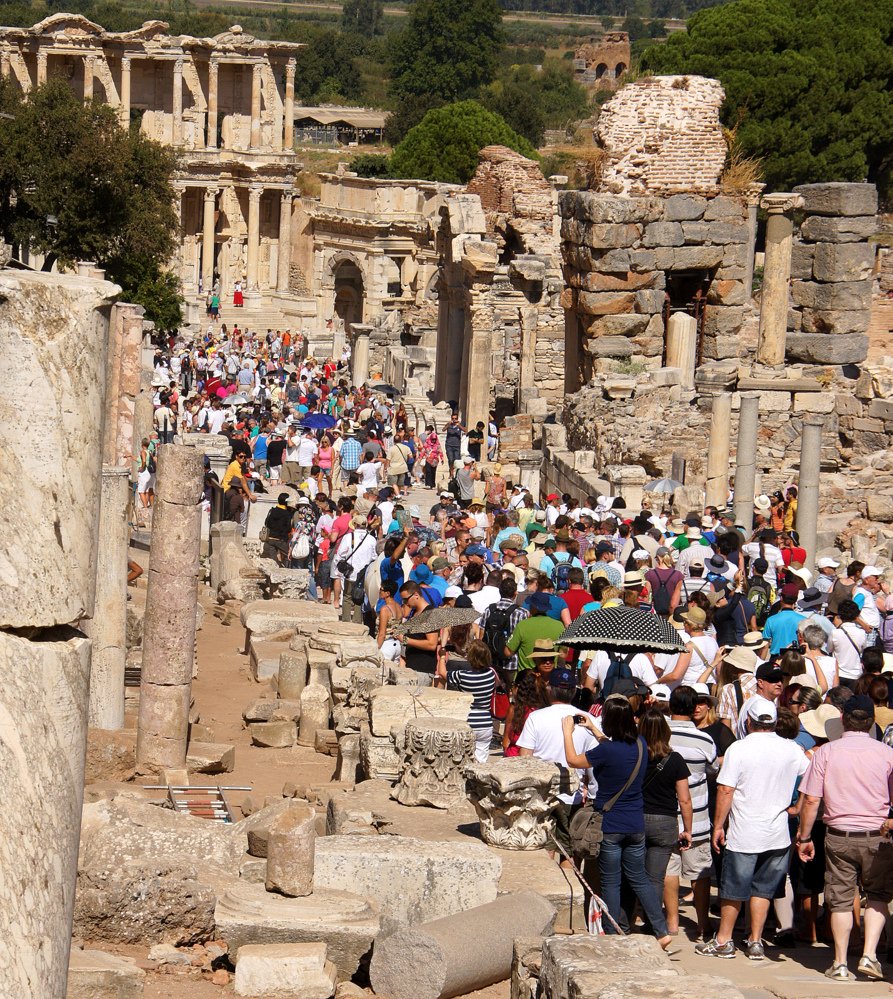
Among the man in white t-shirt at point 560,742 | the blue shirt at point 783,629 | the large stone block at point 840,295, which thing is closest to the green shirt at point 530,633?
the blue shirt at point 783,629

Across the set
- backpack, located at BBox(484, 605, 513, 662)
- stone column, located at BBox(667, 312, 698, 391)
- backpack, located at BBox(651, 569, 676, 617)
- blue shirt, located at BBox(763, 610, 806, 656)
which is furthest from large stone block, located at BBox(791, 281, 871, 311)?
backpack, located at BBox(484, 605, 513, 662)

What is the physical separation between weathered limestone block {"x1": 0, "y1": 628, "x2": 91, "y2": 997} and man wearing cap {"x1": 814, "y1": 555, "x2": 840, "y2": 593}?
30.9 ft

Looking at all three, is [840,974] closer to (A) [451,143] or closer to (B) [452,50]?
(A) [451,143]

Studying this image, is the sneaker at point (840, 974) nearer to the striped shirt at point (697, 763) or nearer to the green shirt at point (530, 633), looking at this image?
the striped shirt at point (697, 763)

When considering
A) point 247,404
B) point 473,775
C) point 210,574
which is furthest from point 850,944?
point 247,404

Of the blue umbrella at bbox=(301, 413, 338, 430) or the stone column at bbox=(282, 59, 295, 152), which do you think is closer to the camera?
the blue umbrella at bbox=(301, 413, 338, 430)

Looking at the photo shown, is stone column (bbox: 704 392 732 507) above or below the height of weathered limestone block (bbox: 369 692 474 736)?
above

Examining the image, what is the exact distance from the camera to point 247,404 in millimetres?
32469

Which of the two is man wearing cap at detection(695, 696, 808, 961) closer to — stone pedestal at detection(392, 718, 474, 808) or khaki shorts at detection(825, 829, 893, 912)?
khaki shorts at detection(825, 829, 893, 912)

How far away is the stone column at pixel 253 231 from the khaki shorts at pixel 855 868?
194ft

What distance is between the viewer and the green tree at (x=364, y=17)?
13912 cm

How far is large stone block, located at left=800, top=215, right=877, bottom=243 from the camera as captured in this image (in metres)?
23.7

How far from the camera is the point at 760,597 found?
41.4 feet

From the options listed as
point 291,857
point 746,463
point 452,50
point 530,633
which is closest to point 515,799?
point 291,857
